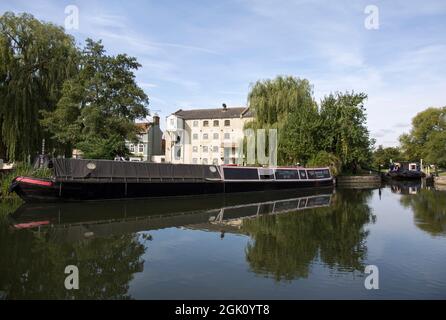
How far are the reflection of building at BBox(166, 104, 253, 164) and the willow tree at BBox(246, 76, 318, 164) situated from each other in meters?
15.0

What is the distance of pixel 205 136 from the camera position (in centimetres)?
5844

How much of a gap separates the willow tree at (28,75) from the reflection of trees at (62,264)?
1363 centimetres

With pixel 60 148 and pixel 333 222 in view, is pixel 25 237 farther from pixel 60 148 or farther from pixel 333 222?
pixel 60 148

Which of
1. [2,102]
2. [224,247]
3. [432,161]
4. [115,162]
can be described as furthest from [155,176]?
[432,161]

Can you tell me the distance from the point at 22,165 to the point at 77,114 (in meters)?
5.43

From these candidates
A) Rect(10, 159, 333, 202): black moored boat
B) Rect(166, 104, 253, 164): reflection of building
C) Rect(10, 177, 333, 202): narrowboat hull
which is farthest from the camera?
Rect(166, 104, 253, 164): reflection of building

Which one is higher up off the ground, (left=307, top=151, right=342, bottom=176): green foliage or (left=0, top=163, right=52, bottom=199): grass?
(left=307, top=151, right=342, bottom=176): green foliage

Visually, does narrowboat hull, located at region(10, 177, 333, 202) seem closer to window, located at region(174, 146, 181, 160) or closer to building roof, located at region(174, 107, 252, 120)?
Answer: building roof, located at region(174, 107, 252, 120)

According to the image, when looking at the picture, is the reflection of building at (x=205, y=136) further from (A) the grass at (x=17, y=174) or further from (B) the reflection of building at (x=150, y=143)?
(A) the grass at (x=17, y=174)

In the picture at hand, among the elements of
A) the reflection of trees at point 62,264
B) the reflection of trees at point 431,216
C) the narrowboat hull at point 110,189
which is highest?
the narrowboat hull at point 110,189

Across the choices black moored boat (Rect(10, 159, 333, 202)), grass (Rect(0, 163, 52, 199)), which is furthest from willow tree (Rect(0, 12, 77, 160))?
black moored boat (Rect(10, 159, 333, 202))

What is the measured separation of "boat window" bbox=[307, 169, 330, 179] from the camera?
34.1 metres

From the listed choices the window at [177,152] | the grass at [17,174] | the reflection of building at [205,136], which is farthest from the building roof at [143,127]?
the grass at [17,174]

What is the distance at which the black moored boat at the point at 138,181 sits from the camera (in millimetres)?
19406
